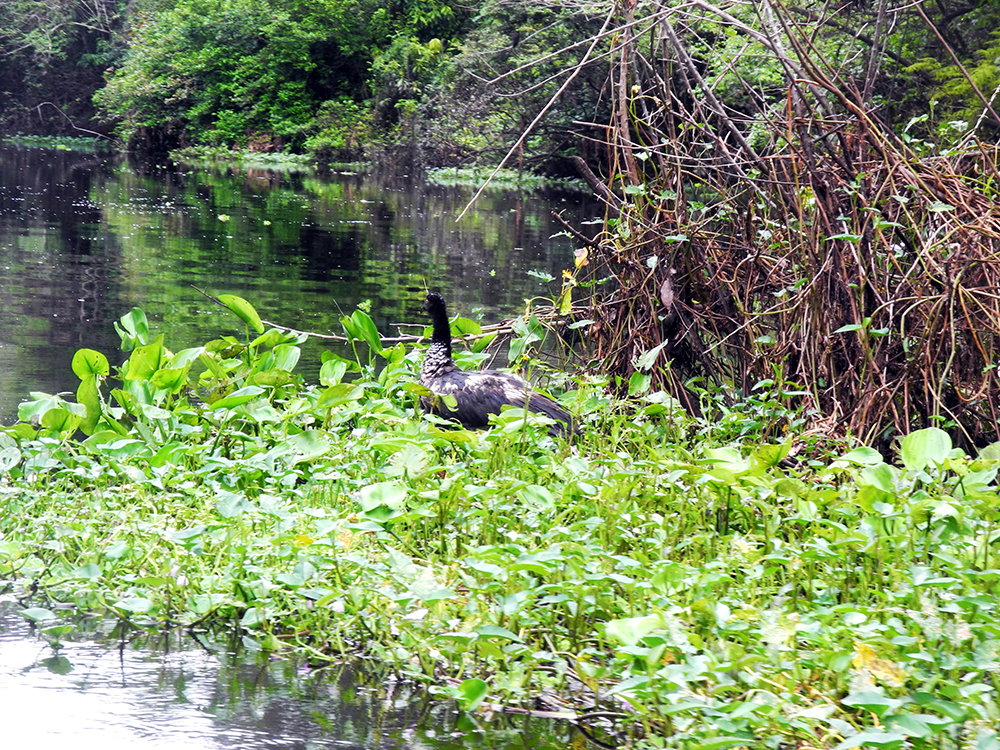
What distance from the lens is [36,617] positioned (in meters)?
3.22

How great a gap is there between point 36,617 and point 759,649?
2.07 m

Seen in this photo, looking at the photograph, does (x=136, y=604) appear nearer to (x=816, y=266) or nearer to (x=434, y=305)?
(x=434, y=305)

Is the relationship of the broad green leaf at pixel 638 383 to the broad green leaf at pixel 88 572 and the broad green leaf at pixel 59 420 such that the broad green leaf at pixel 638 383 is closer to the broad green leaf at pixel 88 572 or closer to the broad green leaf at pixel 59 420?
the broad green leaf at pixel 59 420

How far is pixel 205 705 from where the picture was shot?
3.03 meters

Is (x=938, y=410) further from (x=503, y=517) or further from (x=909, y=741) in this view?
(x=909, y=741)

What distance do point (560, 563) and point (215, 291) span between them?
7.98m

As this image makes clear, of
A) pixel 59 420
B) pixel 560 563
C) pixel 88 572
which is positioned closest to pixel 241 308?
pixel 59 420

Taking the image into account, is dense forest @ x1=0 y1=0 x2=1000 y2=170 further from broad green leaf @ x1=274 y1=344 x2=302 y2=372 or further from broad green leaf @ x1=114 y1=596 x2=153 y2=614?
broad green leaf @ x1=114 y1=596 x2=153 y2=614

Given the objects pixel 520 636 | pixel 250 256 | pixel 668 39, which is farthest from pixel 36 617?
pixel 250 256

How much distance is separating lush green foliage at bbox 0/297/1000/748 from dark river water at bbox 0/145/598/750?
0.15m

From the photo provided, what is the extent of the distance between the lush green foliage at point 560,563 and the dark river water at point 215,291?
0.49 feet

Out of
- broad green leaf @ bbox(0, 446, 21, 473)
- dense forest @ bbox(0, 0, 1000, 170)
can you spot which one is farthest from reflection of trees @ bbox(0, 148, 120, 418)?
dense forest @ bbox(0, 0, 1000, 170)

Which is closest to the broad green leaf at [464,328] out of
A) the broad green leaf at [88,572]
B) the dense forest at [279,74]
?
the broad green leaf at [88,572]

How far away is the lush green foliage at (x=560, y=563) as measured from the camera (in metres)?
2.79
